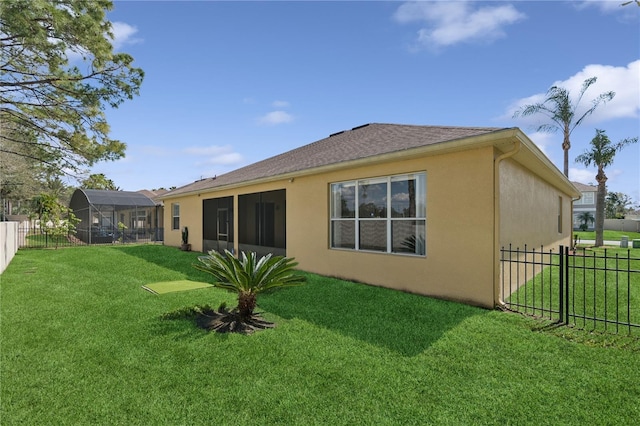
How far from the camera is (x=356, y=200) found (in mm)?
8891

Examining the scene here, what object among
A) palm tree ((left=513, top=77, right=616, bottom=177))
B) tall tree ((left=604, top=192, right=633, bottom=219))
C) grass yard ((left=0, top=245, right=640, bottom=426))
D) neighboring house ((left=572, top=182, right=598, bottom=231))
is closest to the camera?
grass yard ((left=0, top=245, right=640, bottom=426))

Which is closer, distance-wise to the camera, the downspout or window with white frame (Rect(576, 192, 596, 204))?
the downspout

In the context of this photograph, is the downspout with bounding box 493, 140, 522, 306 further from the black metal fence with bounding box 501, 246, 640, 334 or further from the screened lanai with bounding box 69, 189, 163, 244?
the screened lanai with bounding box 69, 189, 163, 244

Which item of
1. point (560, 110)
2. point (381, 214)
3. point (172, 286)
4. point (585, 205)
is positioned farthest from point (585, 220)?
point (172, 286)

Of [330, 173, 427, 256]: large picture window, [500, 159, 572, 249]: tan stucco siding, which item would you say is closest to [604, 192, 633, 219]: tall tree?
[500, 159, 572, 249]: tan stucco siding

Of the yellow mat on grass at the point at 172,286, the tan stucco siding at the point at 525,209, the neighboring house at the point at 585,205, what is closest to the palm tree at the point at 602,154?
A: the tan stucco siding at the point at 525,209

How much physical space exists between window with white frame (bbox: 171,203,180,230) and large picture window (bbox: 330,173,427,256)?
1330cm

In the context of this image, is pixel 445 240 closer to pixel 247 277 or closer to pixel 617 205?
pixel 247 277

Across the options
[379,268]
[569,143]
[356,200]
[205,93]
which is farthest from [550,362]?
[569,143]

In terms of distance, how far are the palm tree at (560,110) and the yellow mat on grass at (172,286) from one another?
90.3 ft

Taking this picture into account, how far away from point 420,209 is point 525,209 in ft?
11.1

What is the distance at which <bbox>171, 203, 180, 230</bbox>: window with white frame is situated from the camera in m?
19.6

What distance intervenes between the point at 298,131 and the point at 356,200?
9.47 metres

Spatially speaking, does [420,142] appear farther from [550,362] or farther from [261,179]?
[261,179]
